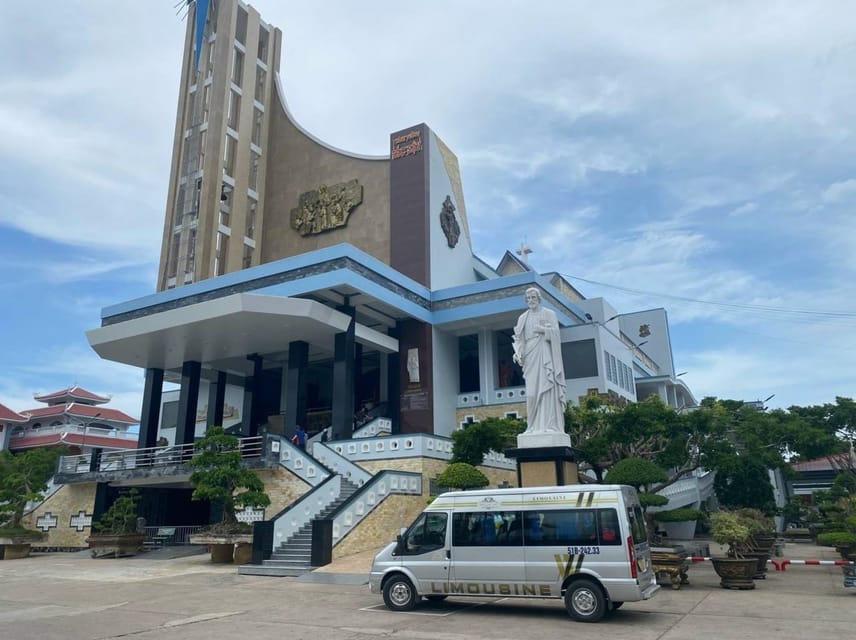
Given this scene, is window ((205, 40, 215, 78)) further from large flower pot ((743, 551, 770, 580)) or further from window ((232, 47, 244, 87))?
large flower pot ((743, 551, 770, 580))

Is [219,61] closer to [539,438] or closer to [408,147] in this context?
[408,147]

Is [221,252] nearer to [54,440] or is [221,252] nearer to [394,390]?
[394,390]

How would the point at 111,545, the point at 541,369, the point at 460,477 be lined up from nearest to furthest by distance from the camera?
the point at 541,369 < the point at 460,477 < the point at 111,545

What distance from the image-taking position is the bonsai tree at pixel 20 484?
78.1ft

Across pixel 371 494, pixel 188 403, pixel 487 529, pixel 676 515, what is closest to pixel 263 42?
pixel 188 403

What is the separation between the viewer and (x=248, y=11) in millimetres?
43031

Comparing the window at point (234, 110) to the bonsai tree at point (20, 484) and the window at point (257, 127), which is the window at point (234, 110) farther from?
the bonsai tree at point (20, 484)

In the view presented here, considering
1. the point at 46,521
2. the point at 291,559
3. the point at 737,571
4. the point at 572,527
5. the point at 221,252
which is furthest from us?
the point at 221,252

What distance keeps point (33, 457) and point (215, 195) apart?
58.7ft

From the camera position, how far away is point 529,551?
9.77m

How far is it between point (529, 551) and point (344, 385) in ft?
56.7

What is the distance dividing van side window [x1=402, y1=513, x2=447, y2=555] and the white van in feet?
0.05

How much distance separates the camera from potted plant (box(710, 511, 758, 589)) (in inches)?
479

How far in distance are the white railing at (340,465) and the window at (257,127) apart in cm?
2470
